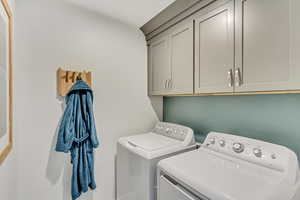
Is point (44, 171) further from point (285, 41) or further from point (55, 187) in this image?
point (285, 41)

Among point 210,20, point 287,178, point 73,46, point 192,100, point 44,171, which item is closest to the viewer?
point 287,178

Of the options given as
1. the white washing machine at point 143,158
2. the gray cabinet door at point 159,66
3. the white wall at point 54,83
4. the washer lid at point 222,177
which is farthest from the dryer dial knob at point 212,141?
the white wall at point 54,83

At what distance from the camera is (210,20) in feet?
3.95

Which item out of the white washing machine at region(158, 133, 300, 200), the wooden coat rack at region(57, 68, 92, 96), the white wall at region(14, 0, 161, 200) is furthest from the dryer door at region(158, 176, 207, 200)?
the wooden coat rack at region(57, 68, 92, 96)

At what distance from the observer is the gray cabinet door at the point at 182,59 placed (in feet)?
4.51

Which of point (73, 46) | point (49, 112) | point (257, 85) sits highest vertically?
point (73, 46)

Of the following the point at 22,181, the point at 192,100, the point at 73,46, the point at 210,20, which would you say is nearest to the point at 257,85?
the point at 210,20

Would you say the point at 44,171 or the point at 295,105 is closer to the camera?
the point at 295,105

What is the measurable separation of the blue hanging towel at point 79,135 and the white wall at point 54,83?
213 mm

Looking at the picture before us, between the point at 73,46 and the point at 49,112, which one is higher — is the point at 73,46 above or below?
above

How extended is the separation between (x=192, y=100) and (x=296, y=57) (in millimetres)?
1017

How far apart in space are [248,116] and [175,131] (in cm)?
66

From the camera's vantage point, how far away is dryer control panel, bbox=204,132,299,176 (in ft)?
2.82

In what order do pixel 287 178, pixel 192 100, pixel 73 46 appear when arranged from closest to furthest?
1. pixel 287 178
2. pixel 73 46
3. pixel 192 100
